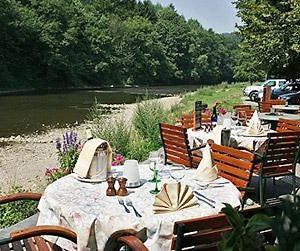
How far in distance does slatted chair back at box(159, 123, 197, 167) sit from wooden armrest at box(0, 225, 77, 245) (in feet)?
10.8

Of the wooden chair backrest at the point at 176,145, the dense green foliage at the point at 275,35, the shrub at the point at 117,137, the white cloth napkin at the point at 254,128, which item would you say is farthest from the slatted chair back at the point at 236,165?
the dense green foliage at the point at 275,35

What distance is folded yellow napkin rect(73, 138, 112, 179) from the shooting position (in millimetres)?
3885

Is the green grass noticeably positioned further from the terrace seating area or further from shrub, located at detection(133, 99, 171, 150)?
the terrace seating area

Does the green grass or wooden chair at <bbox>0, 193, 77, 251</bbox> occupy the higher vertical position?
wooden chair at <bbox>0, 193, 77, 251</bbox>

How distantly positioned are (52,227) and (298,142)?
377cm

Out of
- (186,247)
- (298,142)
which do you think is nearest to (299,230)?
(186,247)

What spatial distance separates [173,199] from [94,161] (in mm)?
944

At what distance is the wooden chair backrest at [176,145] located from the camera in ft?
20.7

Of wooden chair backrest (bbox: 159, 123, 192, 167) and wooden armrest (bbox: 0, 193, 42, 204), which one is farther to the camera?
wooden chair backrest (bbox: 159, 123, 192, 167)

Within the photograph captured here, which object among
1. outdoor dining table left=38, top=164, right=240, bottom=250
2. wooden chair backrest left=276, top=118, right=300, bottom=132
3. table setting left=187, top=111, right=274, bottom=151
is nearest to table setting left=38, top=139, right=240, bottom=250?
outdoor dining table left=38, top=164, right=240, bottom=250

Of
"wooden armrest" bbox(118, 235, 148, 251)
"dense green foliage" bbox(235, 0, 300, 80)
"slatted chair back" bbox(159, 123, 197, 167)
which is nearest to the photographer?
"wooden armrest" bbox(118, 235, 148, 251)

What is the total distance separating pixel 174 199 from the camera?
10.6 ft

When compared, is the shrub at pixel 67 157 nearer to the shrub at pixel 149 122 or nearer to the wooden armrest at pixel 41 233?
the shrub at pixel 149 122

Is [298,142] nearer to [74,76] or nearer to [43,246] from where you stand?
[43,246]
